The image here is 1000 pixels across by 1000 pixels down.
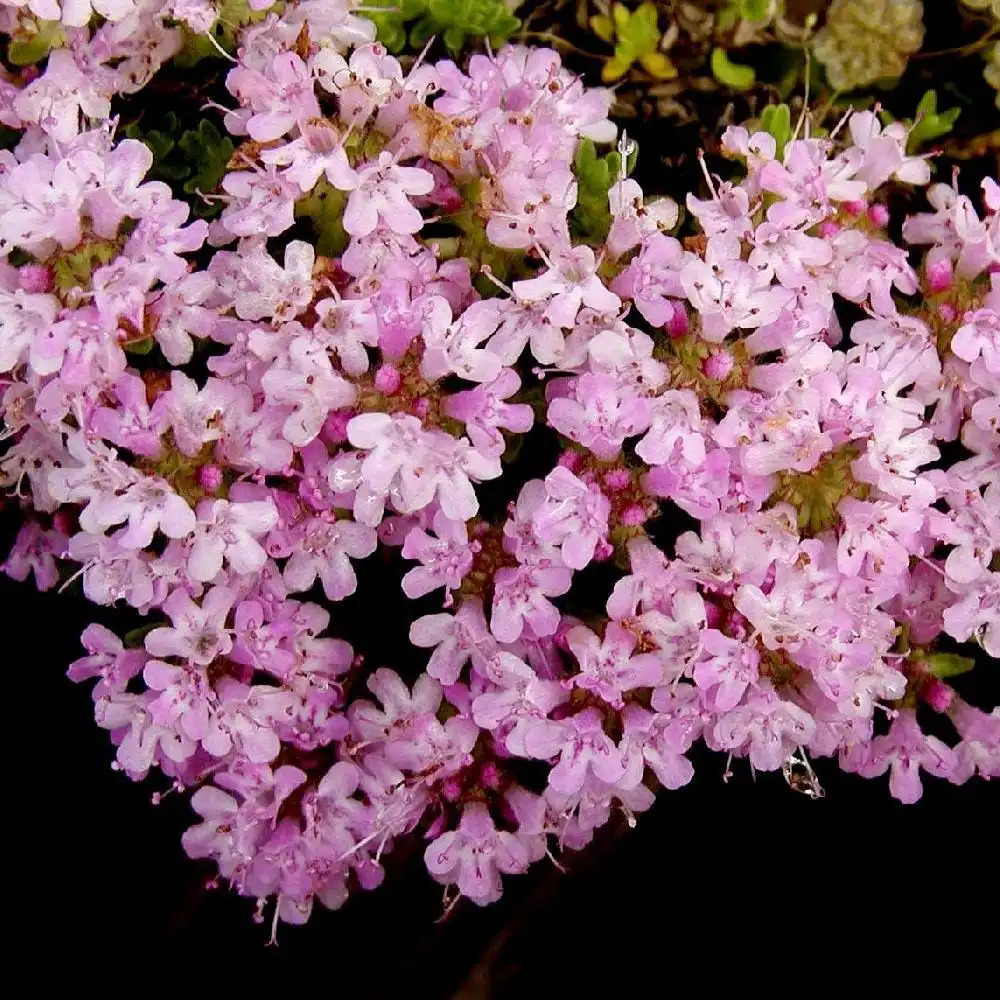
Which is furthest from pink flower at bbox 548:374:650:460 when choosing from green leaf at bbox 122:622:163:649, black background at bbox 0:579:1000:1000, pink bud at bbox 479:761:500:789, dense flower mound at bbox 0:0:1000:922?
black background at bbox 0:579:1000:1000

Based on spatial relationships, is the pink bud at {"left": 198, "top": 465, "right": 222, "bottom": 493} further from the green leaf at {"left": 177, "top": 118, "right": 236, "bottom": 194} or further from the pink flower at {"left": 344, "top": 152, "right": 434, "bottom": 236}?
the green leaf at {"left": 177, "top": 118, "right": 236, "bottom": 194}

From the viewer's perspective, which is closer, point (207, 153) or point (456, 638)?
point (456, 638)

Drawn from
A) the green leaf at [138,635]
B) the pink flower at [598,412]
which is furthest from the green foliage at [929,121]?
the green leaf at [138,635]

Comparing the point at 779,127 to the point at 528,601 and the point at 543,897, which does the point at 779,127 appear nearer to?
the point at 528,601

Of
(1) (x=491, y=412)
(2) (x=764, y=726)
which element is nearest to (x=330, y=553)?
(1) (x=491, y=412)

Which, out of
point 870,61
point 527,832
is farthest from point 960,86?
point 527,832

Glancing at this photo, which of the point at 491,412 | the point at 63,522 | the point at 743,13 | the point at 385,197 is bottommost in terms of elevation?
the point at 63,522

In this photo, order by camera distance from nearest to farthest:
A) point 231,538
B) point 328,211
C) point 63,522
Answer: point 231,538
point 328,211
point 63,522
